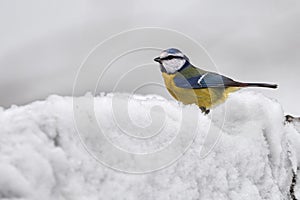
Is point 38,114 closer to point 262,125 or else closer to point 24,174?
point 24,174

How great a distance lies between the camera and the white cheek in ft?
4.98

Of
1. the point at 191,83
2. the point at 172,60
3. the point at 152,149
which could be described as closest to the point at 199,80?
the point at 191,83

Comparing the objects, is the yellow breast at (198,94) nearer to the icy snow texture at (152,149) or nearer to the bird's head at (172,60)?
the bird's head at (172,60)

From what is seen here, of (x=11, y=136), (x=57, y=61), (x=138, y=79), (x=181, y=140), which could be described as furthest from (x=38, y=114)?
(x=57, y=61)

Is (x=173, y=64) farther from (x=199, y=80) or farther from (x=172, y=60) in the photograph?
(x=199, y=80)

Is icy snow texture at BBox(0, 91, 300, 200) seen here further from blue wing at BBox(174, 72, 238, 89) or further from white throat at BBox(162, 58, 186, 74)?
white throat at BBox(162, 58, 186, 74)

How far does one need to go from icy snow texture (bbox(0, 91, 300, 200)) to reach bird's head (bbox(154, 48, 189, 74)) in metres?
0.39

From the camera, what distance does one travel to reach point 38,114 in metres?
0.80

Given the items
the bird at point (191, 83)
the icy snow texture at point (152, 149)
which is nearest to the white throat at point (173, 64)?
the bird at point (191, 83)

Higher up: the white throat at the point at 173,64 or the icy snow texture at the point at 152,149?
the white throat at the point at 173,64

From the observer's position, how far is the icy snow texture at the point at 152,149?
736mm

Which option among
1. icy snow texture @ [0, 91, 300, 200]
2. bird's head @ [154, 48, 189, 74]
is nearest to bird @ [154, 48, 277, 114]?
bird's head @ [154, 48, 189, 74]

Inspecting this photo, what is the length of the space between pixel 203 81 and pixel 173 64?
142 millimetres

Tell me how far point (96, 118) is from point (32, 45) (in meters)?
1.31
